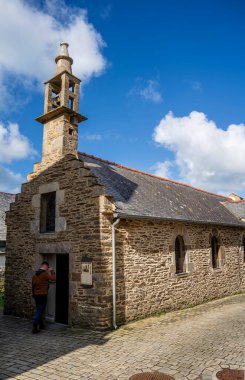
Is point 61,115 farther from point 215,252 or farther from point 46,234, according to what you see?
point 215,252

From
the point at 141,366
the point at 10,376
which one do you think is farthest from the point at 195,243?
the point at 10,376

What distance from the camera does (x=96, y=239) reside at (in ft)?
27.0

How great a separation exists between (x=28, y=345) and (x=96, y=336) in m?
1.62

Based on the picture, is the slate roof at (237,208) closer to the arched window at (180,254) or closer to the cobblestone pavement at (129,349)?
the arched window at (180,254)

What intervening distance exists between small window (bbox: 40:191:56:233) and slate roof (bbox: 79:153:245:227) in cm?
175

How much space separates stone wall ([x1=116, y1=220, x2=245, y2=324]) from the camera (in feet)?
28.4

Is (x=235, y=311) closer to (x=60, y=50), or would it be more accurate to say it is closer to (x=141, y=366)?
(x=141, y=366)

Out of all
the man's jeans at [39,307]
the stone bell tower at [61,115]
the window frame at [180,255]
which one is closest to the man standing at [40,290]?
the man's jeans at [39,307]

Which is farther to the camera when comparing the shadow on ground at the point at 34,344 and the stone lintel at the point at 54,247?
the stone lintel at the point at 54,247

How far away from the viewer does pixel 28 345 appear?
695 centimetres

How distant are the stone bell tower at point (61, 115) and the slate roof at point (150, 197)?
1250 millimetres

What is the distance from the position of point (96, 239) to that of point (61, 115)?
4.49 meters

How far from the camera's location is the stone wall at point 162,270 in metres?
8.66

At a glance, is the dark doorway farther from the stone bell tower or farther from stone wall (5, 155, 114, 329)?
the stone bell tower
